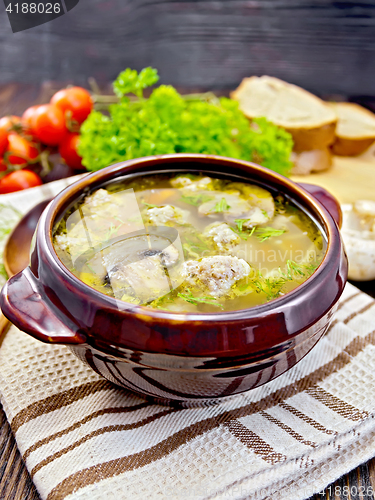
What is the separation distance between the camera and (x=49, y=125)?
9.75 ft

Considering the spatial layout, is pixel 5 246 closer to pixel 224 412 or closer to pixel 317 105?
pixel 224 412

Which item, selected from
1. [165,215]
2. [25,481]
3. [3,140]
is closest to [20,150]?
[3,140]

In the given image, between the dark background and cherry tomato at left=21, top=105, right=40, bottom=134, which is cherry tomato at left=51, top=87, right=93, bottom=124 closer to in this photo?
cherry tomato at left=21, top=105, right=40, bottom=134

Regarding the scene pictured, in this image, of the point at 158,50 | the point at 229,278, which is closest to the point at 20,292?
the point at 229,278

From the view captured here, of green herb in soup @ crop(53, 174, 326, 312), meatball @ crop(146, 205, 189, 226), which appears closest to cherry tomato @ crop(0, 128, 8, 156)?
green herb in soup @ crop(53, 174, 326, 312)

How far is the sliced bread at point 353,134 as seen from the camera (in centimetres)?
322


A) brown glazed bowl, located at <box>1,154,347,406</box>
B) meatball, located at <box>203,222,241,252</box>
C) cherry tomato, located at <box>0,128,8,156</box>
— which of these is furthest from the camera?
cherry tomato, located at <box>0,128,8,156</box>

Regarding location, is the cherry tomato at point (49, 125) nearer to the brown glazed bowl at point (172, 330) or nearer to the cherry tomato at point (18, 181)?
the cherry tomato at point (18, 181)

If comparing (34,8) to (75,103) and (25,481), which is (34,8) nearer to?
(75,103)

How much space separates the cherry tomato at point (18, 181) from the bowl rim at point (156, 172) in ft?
3.91

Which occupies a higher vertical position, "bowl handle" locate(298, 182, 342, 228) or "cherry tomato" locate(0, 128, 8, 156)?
"bowl handle" locate(298, 182, 342, 228)

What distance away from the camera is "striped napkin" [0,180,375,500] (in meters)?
1.28

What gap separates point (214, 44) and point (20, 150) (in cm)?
261

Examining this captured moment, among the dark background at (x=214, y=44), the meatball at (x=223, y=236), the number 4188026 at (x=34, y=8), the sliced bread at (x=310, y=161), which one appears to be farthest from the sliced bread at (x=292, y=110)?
the meatball at (x=223, y=236)
